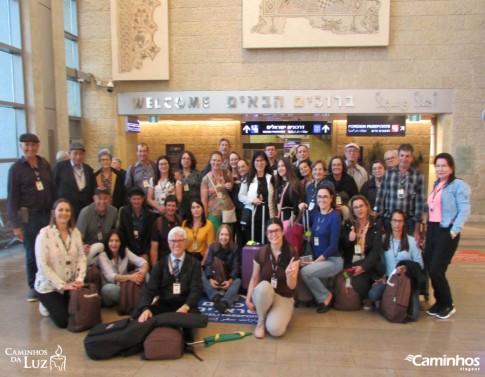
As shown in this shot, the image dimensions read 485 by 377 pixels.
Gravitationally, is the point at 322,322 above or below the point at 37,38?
below

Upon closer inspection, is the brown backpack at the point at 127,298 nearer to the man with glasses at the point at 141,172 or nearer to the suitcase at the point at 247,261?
the suitcase at the point at 247,261

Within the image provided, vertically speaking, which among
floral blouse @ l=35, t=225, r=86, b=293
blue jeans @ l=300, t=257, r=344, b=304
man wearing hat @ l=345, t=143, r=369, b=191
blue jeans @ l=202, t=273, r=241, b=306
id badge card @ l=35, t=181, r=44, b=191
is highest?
man wearing hat @ l=345, t=143, r=369, b=191

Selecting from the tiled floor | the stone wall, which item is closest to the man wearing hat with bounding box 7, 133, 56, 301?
the tiled floor

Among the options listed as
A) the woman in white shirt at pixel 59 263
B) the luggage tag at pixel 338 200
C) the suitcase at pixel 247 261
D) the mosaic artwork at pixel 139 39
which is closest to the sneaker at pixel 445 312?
the luggage tag at pixel 338 200

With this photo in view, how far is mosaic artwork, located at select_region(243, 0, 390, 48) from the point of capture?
388 inches

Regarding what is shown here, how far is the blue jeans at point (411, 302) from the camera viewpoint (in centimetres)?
431

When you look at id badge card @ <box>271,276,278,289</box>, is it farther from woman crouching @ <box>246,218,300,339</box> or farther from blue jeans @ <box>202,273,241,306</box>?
blue jeans @ <box>202,273,241,306</box>

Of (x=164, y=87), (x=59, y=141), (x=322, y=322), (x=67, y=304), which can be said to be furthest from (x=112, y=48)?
(x=322, y=322)

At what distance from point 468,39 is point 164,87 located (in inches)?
321

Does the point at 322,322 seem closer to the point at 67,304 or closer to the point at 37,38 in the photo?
the point at 67,304

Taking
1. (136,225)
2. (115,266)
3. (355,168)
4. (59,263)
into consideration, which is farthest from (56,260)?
(355,168)

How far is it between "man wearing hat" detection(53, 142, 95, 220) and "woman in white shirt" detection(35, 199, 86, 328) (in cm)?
130

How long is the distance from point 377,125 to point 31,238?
357 inches

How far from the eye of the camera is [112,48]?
420 inches
